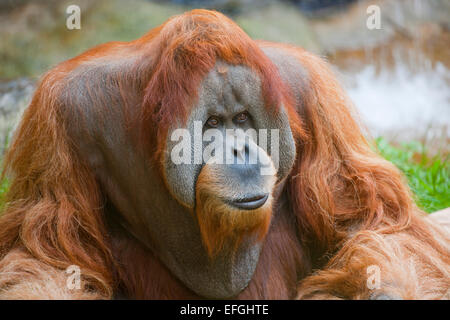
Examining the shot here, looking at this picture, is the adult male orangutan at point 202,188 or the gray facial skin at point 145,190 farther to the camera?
the gray facial skin at point 145,190

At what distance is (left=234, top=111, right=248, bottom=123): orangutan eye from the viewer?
99.2 inches

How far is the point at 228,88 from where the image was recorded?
2449 mm

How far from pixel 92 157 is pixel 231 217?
757 millimetres

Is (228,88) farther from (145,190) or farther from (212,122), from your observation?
(145,190)

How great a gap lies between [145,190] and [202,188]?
1.39 feet

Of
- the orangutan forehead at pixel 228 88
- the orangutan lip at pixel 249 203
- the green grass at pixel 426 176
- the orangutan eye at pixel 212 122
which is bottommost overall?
the green grass at pixel 426 176

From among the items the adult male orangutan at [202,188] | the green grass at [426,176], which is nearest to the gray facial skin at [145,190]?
the adult male orangutan at [202,188]

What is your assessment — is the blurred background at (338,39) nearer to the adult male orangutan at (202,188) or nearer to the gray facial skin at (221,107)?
the adult male orangutan at (202,188)

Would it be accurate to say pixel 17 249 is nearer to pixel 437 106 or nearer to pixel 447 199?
pixel 447 199

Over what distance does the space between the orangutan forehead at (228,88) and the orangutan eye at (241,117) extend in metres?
0.04

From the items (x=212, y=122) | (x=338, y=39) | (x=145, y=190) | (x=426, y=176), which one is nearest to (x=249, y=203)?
(x=212, y=122)

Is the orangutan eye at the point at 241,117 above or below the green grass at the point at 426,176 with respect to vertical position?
above

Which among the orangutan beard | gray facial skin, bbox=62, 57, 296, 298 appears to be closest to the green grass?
gray facial skin, bbox=62, 57, 296, 298

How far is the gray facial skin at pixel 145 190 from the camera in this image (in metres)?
2.70
